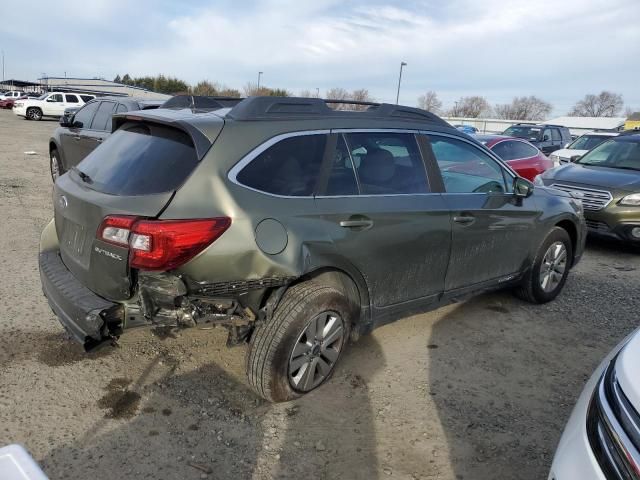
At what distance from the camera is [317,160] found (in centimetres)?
323

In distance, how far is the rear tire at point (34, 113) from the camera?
1201 inches

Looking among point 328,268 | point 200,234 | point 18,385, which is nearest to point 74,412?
point 18,385

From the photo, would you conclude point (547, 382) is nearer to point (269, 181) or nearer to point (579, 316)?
point (579, 316)

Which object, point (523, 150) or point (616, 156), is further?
point (523, 150)

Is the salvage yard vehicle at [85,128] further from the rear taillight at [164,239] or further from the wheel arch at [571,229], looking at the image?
the wheel arch at [571,229]

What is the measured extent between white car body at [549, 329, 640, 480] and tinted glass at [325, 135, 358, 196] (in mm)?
1774

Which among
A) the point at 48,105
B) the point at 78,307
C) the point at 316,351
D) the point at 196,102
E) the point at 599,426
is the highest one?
the point at 196,102

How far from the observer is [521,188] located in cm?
447

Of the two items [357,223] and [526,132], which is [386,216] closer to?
[357,223]

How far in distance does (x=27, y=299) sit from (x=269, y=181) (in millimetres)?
2778

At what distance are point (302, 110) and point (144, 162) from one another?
3.42 ft

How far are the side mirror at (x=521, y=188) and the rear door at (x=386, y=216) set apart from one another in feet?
3.56

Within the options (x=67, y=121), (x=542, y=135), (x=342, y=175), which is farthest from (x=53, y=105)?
(x=342, y=175)

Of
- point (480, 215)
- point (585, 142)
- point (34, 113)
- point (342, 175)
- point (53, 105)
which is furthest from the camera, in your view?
point (53, 105)
